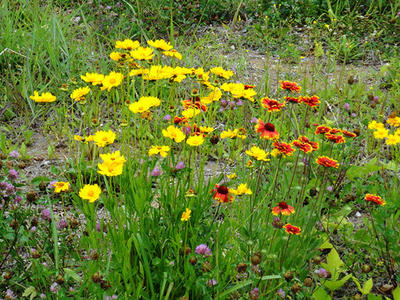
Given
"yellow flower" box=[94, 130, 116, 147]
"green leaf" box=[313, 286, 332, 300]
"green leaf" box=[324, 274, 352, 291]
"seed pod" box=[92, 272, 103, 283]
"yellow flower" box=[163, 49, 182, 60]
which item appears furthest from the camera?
"yellow flower" box=[163, 49, 182, 60]

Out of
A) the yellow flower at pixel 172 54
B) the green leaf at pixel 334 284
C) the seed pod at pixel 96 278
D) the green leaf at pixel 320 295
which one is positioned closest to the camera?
the seed pod at pixel 96 278

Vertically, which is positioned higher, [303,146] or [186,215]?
[303,146]

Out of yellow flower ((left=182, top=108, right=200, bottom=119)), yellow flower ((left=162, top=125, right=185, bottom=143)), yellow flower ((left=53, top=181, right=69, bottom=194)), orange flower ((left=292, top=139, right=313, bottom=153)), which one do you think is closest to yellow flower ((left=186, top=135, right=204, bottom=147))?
yellow flower ((left=162, top=125, right=185, bottom=143))

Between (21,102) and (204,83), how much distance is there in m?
1.58

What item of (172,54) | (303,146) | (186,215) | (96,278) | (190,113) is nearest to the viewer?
(96,278)

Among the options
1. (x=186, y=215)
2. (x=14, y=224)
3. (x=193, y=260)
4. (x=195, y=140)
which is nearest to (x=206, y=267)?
(x=193, y=260)

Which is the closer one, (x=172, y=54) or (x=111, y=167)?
(x=111, y=167)

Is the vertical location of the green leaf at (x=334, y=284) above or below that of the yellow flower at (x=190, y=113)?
below

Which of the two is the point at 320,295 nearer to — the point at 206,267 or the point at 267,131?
the point at 206,267

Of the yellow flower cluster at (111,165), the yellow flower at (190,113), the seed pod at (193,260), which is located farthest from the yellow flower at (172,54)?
the seed pod at (193,260)

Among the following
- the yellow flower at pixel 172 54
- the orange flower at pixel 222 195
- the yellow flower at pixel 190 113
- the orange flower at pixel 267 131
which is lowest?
the orange flower at pixel 222 195

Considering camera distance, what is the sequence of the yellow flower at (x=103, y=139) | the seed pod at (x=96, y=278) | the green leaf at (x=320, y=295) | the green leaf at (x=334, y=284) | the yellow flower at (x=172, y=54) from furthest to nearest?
the yellow flower at (x=172, y=54), the green leaf at (x=334, y=284), the green leaf at (x=320, y=295), the yellow flower at (x=103, y=139), the seed pod at (x=96, y=278)

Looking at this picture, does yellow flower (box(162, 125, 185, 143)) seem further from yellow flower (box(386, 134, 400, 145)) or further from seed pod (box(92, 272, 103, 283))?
yellow flower (box(386, 134, 400, 145))

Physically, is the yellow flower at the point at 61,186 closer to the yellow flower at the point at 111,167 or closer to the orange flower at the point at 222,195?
the yellow flower at the point at 111,167
